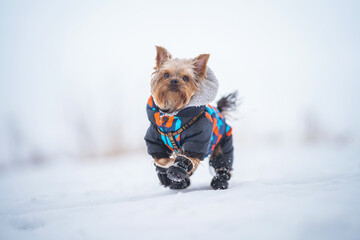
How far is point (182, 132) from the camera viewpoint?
2930mm

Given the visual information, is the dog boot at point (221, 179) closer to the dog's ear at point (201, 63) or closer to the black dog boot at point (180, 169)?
the black dog boot at point (180, 169)

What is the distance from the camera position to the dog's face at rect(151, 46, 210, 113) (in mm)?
3074

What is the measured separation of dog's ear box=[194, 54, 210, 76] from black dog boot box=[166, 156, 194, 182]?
131cm

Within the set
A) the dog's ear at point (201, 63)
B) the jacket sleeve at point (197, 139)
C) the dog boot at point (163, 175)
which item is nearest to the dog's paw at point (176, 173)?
the jacket sleeve at point (197, 139)

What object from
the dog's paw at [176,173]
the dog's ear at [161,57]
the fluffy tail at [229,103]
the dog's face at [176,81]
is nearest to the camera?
the dog's paw at [176,173]

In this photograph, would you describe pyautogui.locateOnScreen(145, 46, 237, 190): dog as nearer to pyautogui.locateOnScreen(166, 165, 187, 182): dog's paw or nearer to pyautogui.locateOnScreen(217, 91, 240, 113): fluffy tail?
pyautogui.locateOnScreen(166, 165, 187, 182): dog's paw

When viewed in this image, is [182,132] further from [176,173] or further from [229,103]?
[229,103]

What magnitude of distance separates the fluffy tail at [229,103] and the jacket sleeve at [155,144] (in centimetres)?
170

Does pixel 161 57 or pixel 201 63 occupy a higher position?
pixel 161 57

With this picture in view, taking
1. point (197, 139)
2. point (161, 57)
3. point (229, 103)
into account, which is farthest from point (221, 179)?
point (161, 57)

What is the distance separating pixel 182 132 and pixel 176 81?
730 millimetres

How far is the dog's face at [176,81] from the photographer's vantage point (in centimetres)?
307
